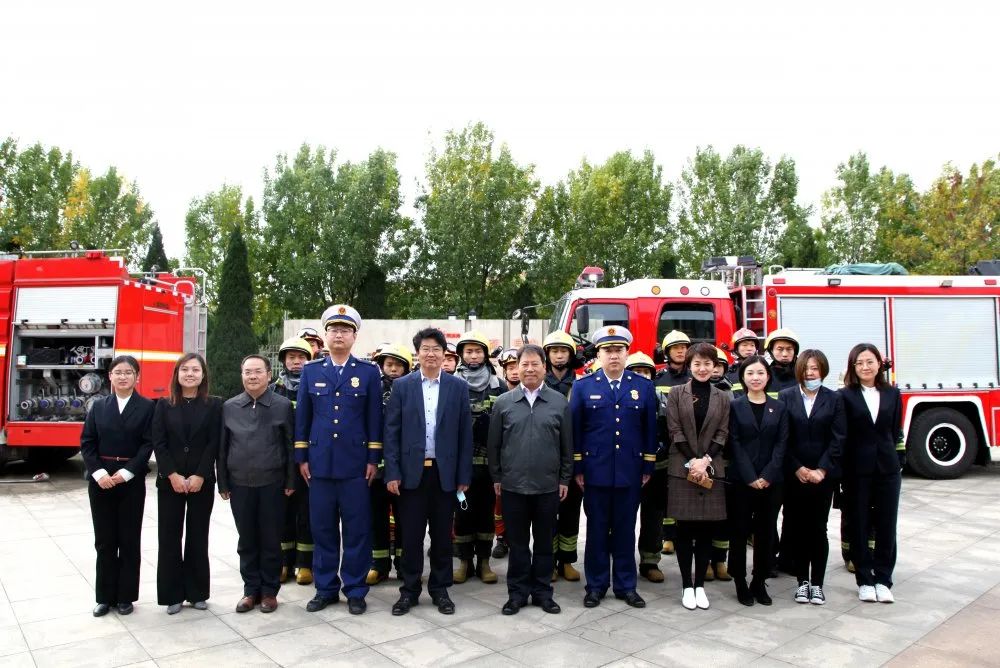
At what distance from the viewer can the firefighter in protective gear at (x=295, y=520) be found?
5379 millimetres

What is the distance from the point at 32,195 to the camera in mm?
26750

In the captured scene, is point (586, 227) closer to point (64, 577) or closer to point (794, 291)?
point (794, 291)

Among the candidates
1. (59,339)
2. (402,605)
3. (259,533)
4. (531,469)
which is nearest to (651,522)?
(531,469)

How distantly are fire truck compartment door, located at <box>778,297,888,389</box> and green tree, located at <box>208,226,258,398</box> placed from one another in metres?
19.4

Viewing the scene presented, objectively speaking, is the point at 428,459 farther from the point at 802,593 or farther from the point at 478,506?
the point at 802,593

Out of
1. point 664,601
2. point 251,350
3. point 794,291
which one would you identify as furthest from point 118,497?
point 251,350

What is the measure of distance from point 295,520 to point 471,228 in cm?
1992

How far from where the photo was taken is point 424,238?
27.1m

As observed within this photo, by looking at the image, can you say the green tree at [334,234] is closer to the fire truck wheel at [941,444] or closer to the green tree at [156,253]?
the green tree at [156,253]

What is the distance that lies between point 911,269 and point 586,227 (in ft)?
35.0

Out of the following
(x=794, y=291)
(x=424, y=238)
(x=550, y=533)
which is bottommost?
(x=550, y=533)

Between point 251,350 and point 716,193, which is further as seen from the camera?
point 716,193

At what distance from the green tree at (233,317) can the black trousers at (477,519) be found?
67.0 ft

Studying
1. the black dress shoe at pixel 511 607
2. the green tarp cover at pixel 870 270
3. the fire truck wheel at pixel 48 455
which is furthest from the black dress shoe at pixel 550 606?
the fire truck wheel at pixel 48 455
